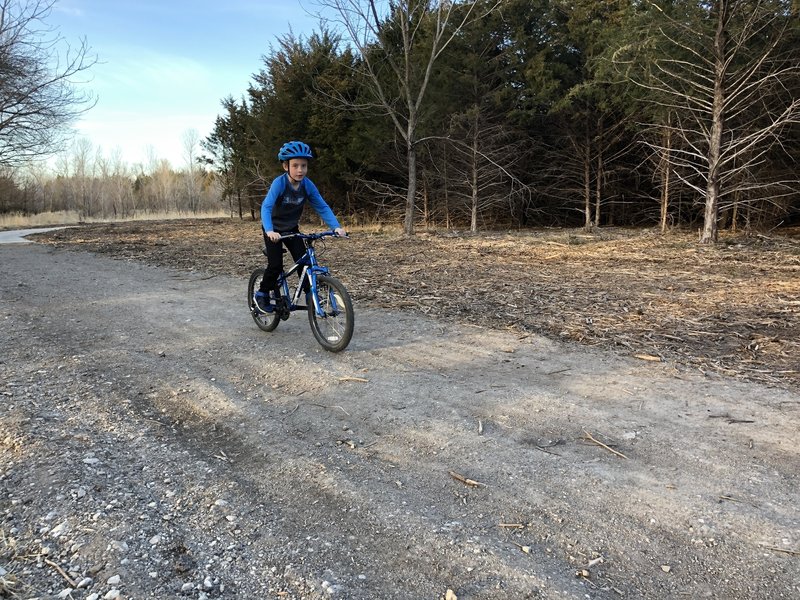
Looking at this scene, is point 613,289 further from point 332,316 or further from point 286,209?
point 286,209

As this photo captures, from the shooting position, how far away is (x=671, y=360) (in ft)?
15.1

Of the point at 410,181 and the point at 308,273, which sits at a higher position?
the point at 410,181

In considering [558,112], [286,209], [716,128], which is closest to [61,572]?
[286,209]

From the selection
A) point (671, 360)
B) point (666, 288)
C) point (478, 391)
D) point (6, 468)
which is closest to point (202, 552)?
point (6, 468)

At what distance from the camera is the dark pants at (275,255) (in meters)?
5.44

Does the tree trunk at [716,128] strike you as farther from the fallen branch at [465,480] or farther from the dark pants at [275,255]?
the fallen branch at [465,480]

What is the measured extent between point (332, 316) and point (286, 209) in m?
1.33

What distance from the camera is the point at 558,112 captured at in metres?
20.1

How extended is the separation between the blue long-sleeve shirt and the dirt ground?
1.26 metres

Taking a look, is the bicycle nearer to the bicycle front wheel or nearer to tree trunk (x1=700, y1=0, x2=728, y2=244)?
the bicycle front wheel

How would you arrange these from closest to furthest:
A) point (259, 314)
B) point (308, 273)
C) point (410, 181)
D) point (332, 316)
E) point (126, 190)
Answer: point (332, 316) < point (308, 273) < point (259, 314) < point (410, 181) < point (126, 190)

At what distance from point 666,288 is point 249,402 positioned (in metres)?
6.57

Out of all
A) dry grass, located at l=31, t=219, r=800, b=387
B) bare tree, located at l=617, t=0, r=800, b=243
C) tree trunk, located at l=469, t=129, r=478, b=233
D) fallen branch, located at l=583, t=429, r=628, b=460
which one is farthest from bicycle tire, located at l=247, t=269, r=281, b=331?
tree trunk, located at l=469, t=129, r=478, b=233

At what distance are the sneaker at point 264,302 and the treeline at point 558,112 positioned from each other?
11.5 meters
